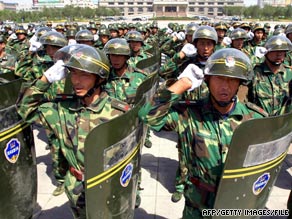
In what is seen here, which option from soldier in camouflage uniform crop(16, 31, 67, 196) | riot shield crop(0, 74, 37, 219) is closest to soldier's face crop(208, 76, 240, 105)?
riot shield crop(0, 74, 37, 219)

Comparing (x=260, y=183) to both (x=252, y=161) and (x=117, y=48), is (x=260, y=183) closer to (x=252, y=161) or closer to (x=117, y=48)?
(x=252, y=161)

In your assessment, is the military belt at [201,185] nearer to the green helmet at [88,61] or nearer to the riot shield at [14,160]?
the green helmet at [88,61]

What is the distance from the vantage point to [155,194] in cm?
446

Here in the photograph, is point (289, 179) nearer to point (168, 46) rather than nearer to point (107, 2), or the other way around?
point (168, 46)

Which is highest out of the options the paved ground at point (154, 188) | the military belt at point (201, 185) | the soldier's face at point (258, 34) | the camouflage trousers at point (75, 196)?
the soldier's face at point (258, 34)

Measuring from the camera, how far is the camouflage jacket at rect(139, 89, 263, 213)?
2.18 metres

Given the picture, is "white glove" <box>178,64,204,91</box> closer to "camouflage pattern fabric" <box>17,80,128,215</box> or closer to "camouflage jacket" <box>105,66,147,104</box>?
"camouflage pattern fabric" <box>17,80,128,215</box>

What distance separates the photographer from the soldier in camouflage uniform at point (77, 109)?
239 centimetres

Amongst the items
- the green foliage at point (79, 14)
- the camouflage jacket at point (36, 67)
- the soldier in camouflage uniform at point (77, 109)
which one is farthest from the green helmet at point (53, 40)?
the green foliage at point (79, 14)

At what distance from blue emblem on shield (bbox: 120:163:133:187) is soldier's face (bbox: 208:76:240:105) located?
30.9 inches

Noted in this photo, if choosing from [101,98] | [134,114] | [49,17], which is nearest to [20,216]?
[101,98]

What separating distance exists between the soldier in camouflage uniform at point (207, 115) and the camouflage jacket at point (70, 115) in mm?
453

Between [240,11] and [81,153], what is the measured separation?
85570mm

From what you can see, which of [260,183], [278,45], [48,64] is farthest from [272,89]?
[48,64]
